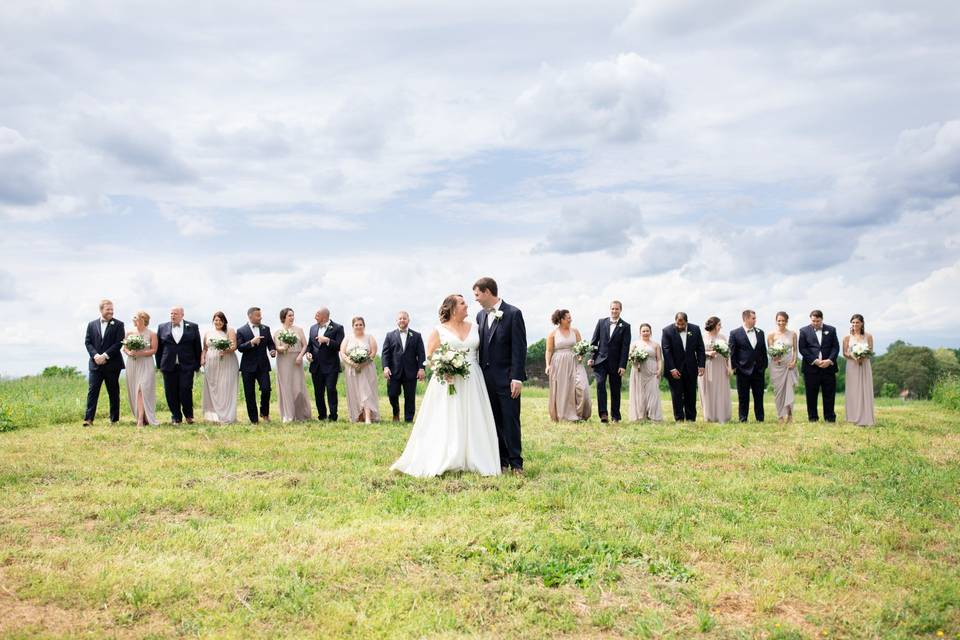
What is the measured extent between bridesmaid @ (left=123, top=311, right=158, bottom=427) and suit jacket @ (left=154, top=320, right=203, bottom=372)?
207mm

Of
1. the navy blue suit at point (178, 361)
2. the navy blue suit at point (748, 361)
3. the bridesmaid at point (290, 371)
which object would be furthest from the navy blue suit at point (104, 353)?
the navy blue suit at point (748, 361)

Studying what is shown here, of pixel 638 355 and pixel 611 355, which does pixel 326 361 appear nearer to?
pixel 611 355

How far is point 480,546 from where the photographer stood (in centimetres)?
756

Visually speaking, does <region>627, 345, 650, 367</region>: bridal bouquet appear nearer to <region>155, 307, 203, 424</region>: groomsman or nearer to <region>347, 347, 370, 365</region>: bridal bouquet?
<region>347, 347, 370, 365</region>: bridal bouquet

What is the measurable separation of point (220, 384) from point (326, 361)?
2443mm

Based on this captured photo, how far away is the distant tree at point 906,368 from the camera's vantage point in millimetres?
51500

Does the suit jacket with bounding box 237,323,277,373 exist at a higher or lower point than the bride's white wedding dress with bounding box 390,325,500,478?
higher

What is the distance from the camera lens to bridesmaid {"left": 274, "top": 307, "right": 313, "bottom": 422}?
18422mm

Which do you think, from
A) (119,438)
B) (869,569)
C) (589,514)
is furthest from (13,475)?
(869,569)

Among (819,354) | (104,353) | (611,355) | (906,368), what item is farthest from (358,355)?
(906,368)

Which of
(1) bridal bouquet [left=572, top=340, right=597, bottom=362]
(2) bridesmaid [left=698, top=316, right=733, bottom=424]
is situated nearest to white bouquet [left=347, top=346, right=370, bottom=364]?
(1) bridal bouquet [left=572, top=340, right=597, bottom=362]

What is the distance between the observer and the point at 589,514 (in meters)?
8.79

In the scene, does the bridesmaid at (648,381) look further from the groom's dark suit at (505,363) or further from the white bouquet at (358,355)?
the groom's dark suit at (505,363)

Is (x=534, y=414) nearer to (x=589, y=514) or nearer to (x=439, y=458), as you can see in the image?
(x=439, y=458)
